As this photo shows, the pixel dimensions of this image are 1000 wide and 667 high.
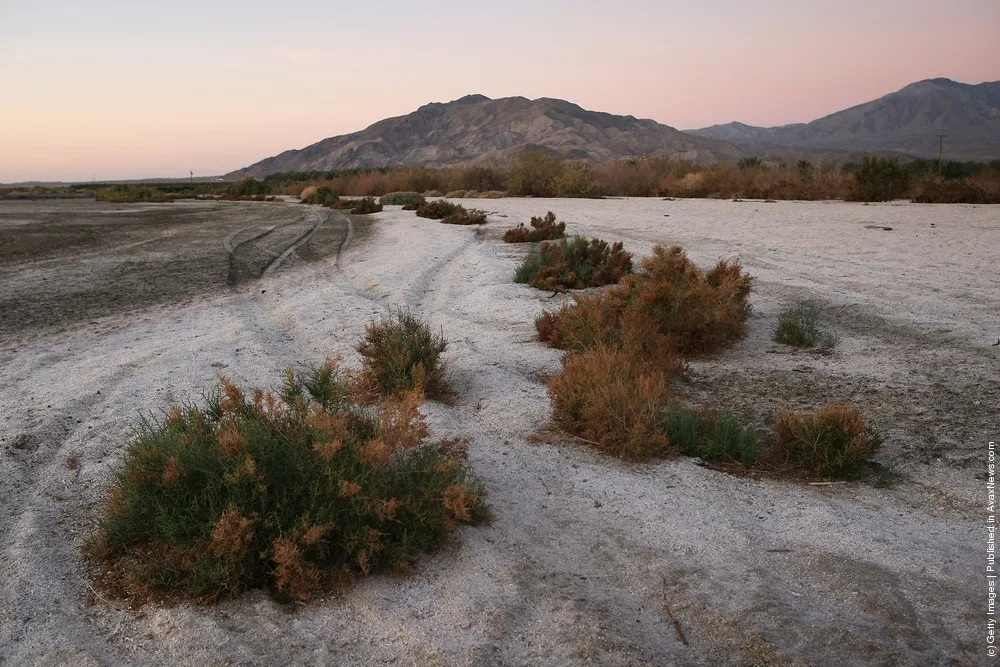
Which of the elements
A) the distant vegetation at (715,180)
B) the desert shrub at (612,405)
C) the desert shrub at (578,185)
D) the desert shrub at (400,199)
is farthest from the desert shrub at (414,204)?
the desert shrub at (612,405)

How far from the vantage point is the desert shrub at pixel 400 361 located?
564 cm

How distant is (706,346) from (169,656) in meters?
5.22

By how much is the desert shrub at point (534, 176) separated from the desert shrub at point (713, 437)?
24637 mm

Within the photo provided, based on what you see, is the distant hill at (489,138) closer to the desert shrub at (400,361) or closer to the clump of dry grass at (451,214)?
the clump of dry grass at (451,214)

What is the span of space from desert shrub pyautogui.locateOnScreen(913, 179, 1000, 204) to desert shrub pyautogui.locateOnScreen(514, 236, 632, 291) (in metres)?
12.9

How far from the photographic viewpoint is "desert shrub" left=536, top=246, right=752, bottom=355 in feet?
20.8

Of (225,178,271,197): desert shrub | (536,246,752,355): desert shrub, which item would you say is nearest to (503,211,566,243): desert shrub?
(536,246,752,355): desert shrub

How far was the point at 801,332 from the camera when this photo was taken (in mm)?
6859

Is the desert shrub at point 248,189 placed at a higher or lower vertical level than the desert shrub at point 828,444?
higher

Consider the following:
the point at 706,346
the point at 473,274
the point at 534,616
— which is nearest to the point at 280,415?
the point at 534,616

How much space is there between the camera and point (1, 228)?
21312mm

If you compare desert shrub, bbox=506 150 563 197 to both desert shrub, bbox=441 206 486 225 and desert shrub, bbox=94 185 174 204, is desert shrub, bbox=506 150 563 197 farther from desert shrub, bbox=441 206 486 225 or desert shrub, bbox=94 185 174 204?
desert shrub, bbox=94 185 174 204

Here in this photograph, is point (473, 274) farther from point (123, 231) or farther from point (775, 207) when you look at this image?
point (123, 231)

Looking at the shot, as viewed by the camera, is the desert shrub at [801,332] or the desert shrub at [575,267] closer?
the desert shrub at [801,332]
